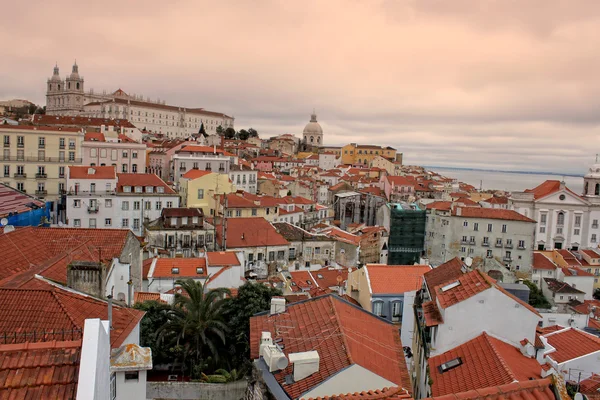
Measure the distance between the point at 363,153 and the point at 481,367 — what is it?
117m

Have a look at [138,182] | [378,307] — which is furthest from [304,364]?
[138,182]

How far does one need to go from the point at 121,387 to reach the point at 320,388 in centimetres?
362

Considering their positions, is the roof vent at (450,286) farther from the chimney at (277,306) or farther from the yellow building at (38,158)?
the yellow building at (38,158)

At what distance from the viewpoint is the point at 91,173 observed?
136ft

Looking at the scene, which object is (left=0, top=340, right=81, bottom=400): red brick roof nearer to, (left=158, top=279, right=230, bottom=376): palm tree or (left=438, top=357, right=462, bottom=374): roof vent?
(left=438, top=357, right=462, bottom=374): roof vent

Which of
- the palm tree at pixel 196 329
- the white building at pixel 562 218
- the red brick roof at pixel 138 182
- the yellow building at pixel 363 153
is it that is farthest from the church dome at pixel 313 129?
the palm tree at pixel 196 329

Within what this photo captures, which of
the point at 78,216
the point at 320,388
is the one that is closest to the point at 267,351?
the point at 320,388

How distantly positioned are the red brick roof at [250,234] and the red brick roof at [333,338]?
80.2ft

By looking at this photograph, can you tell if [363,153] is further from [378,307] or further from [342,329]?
[342,329]

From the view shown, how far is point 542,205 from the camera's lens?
59844 mm

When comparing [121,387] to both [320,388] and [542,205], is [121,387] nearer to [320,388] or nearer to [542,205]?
[320,388]

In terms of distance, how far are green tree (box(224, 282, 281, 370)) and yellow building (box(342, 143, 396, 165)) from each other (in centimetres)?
10820

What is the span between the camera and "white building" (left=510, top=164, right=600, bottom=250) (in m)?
59.7

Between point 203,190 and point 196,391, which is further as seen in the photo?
point 203,190
